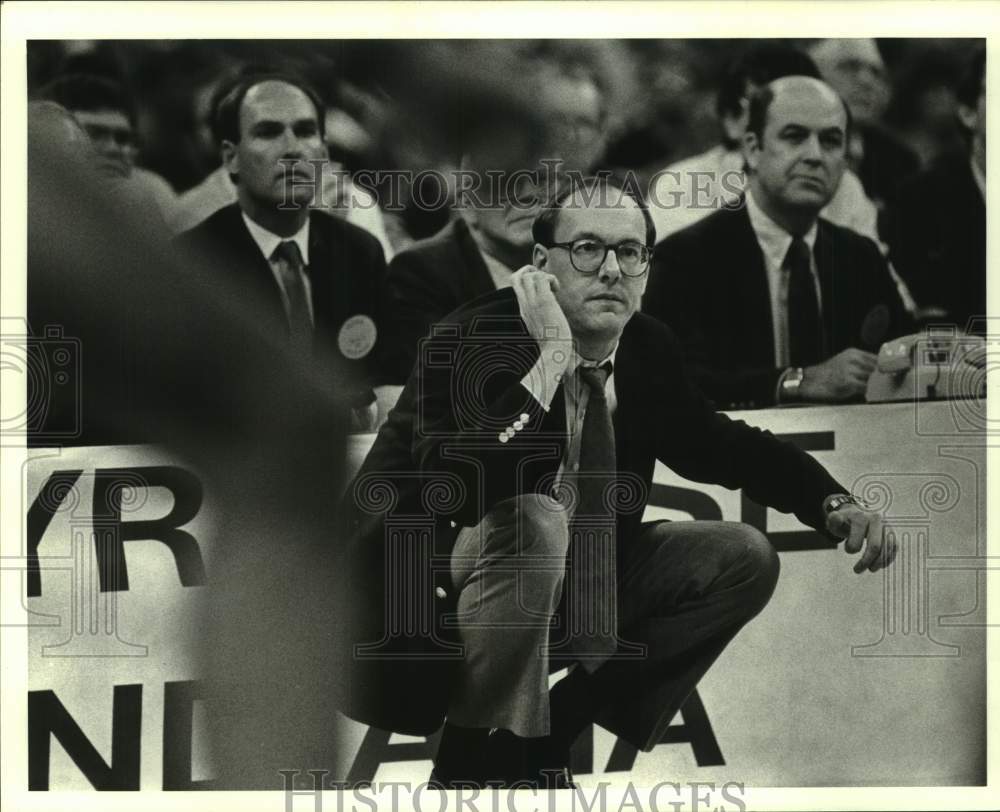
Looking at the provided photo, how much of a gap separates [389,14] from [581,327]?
4.48ft

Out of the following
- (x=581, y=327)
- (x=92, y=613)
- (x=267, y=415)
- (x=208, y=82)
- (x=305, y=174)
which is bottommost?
(x=92, y=613)

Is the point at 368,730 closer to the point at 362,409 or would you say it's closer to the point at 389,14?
the point at 362,409

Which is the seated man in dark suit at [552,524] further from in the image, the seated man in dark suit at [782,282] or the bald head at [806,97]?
the bald head at [806,97]

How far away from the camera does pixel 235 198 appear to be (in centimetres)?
512

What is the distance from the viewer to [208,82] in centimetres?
511

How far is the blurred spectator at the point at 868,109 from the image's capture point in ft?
17.0

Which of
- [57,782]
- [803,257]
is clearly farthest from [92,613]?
[803,257]

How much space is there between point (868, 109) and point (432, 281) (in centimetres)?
176

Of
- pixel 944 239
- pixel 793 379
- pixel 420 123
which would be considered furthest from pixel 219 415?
pixel 944 239

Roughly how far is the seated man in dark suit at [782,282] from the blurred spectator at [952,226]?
12 cm

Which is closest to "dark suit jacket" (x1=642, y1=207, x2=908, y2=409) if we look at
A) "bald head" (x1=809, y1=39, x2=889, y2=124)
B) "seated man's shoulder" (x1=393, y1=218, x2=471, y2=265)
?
"bald head" (x1=809, y1=39, x2=889, y2=124)

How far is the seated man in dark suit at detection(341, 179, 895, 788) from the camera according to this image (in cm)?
511

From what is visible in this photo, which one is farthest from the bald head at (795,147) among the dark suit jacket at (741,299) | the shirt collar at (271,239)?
the shirt collar at (271,239)

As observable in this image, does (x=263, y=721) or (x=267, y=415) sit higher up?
(x=267, y=415)
